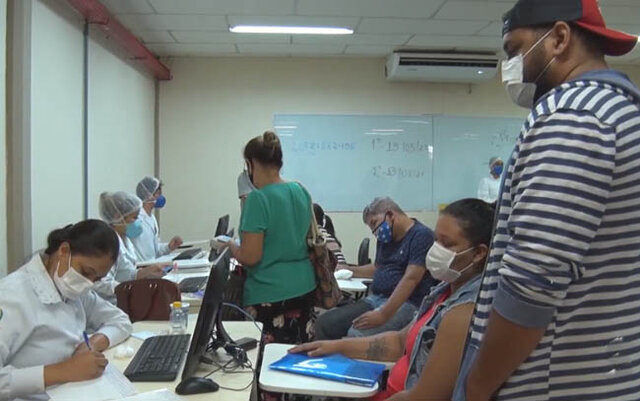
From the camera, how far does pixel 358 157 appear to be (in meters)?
5.98

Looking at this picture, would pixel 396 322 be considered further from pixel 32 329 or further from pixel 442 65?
pixel 442 65

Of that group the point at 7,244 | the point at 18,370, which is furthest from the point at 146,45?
the point at 18,370

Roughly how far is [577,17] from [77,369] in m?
1.60

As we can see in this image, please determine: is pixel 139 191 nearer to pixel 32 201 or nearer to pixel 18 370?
pixel 32 201

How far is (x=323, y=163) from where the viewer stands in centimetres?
596

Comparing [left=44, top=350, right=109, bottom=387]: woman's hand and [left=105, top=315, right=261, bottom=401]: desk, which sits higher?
[left=44, top=350, right=109, bottom=387]: woman's hand

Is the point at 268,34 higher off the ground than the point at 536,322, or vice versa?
the point at 268,34

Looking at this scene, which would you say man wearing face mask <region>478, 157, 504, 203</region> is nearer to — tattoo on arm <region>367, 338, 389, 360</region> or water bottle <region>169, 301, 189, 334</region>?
tattoo on arm <region>367, 338, 389, 360</region>

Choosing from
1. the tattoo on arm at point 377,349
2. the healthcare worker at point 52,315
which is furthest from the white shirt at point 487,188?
the healthcare worker at point 52,315

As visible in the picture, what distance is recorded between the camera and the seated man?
2.89 m

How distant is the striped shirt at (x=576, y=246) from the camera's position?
0.82 meters

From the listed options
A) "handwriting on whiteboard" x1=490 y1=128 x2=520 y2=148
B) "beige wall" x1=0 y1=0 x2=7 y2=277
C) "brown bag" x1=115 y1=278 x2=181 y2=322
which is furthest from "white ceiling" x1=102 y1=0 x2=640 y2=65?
"brown bag" x1=115 y1=278 x2=181 y2=322

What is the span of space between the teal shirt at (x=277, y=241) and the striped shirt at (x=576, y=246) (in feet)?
4.68

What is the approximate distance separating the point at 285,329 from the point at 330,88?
408 centimetres
